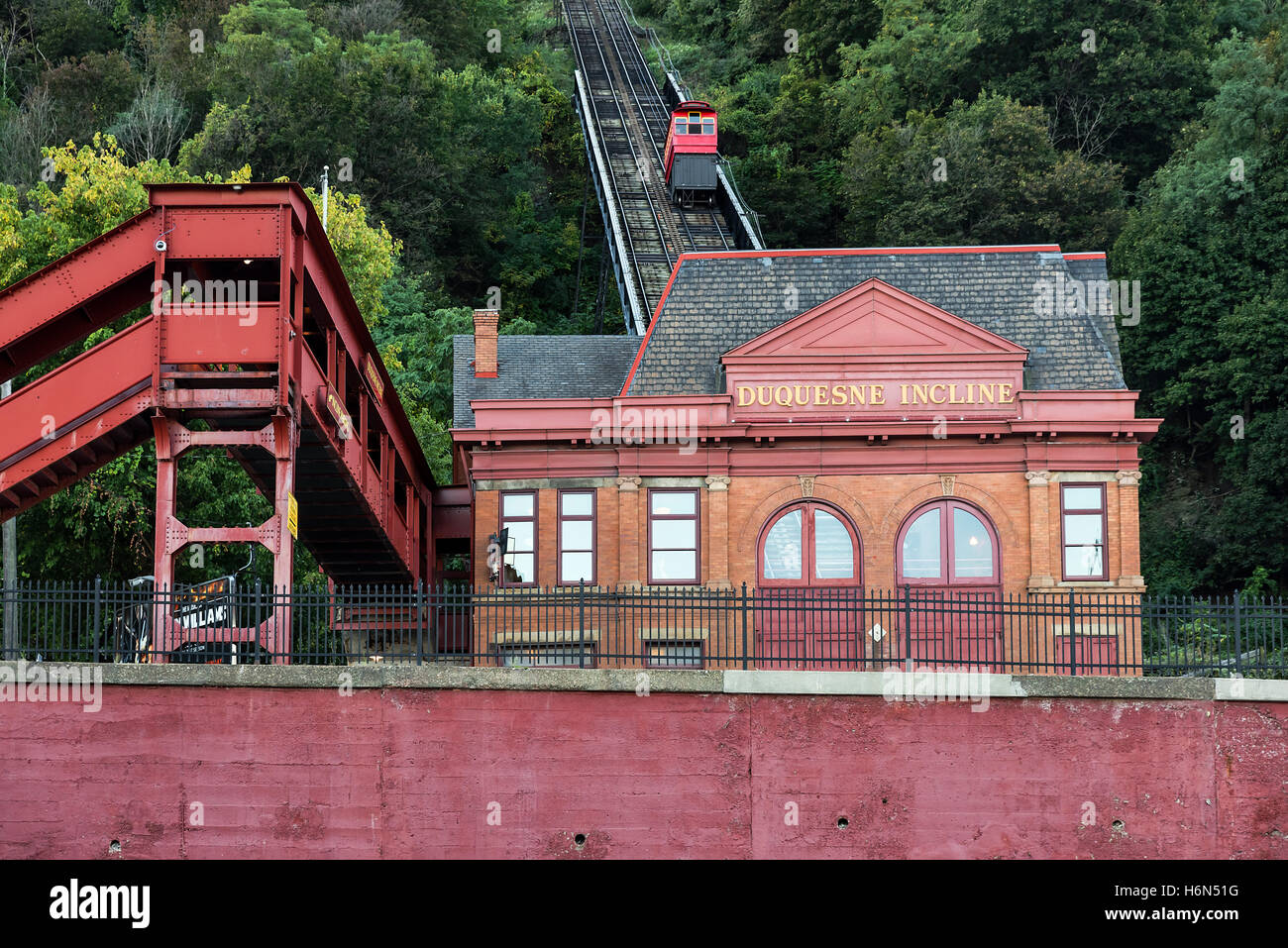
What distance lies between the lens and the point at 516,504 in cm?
3278

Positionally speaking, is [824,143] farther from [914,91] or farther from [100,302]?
[100,302]

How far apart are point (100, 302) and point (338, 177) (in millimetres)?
37764

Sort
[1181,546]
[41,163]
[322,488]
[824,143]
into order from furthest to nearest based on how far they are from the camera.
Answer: [824,143]
[41,163]
[1181,546]
[322,488]

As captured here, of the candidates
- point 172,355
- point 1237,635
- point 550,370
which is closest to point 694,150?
point 550,370

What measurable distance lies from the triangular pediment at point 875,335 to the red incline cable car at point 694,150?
34879 millimetres

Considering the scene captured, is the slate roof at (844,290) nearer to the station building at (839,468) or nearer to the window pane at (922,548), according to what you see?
the station building at (839,468)

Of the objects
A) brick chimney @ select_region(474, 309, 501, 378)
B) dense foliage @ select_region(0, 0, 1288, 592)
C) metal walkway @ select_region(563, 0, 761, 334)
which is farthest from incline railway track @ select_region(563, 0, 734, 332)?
brick chimney @ select_region(474, 309, 501, 378)

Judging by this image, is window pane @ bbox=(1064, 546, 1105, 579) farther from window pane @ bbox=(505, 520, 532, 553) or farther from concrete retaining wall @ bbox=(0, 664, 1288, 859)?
concrete retaining wall @ bbox=(0, 664, 1288, 859)

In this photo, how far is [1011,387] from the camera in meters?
32.5

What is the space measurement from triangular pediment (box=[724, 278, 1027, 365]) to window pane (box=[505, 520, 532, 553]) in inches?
195

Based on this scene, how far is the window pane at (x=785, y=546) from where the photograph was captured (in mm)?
32156

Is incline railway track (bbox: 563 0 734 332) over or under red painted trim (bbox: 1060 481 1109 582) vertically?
over

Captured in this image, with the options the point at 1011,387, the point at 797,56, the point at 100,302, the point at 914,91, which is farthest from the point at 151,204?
the point at 797,56

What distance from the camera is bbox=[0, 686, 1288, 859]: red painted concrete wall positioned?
68.8 feet
